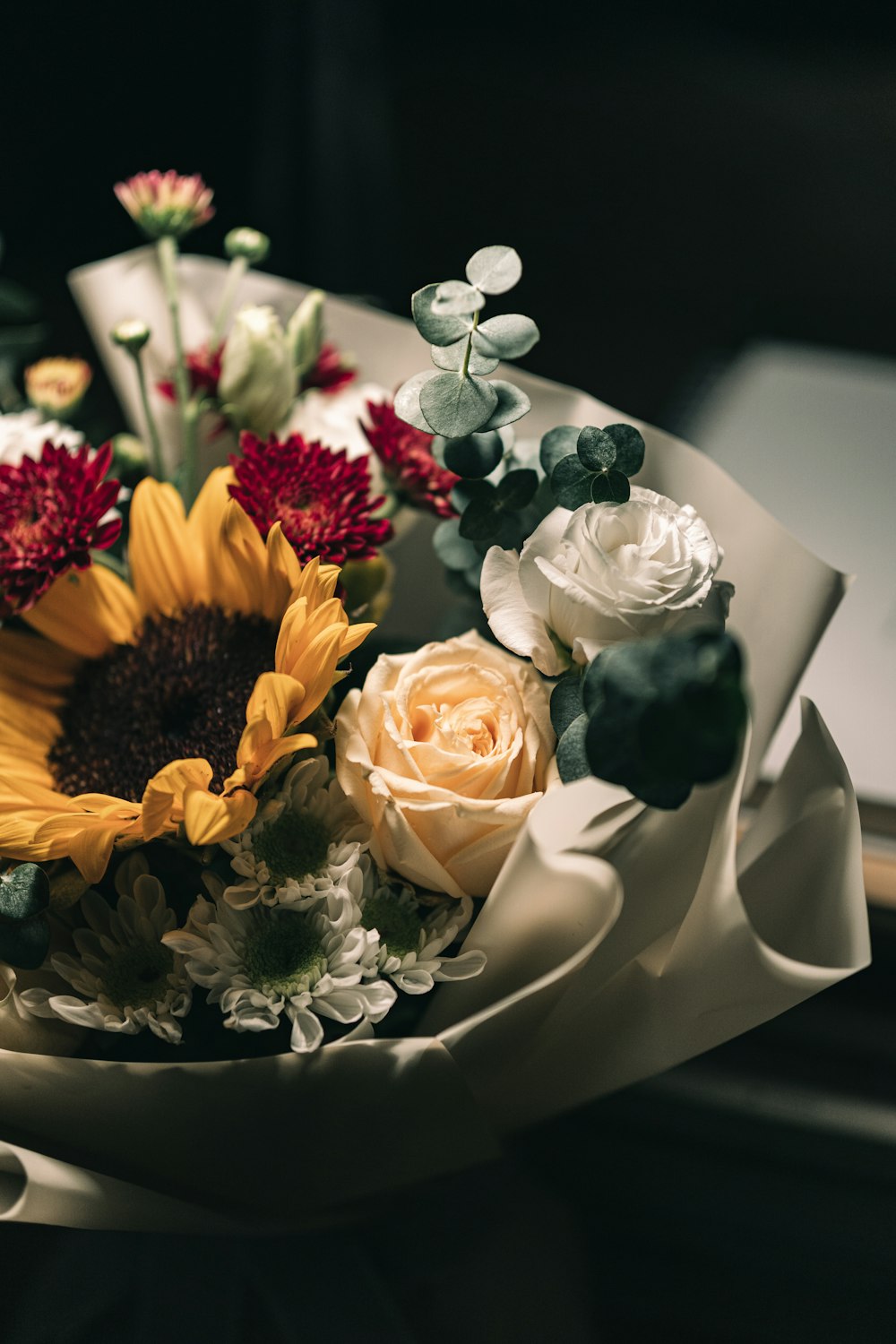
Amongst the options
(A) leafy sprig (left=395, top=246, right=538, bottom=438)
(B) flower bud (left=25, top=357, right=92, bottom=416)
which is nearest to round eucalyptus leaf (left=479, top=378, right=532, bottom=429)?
(A) leafy sprig (left=395, top=246, right=538, bottom=438)

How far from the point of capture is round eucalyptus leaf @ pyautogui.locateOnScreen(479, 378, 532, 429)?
362 mm

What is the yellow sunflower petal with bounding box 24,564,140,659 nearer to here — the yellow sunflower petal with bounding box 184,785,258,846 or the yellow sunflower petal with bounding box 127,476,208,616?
the yellow sunflower petal with bounding box 127,476,208,616

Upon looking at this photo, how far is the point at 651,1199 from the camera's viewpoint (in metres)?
0.43

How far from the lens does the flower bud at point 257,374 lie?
0.46 m

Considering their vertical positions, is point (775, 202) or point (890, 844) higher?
point (775, 202)

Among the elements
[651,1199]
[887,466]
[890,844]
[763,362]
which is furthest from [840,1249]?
[763,362]

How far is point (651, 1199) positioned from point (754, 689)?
20 centimetres

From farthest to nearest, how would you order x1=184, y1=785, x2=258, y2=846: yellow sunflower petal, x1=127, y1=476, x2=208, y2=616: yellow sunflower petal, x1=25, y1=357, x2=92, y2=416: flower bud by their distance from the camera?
1. x1=25, y1=357, x2=92, y2=416: flower bud
2. x1=127, y1=476, x2=208, y2=616: yellow sunflower petal
3. x1=184, y1=785, x2=258, y2=846: yellow sunflower petal

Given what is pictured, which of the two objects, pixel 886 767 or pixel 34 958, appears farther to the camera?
pixel 886 767

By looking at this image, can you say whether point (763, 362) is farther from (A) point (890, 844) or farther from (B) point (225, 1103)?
(B) point (225, 1103)

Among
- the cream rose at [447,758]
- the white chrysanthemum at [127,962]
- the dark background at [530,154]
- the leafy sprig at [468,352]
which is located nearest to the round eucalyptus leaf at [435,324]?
the leafy sprig at [468,352]

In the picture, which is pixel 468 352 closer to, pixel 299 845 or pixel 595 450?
pixel 595 450

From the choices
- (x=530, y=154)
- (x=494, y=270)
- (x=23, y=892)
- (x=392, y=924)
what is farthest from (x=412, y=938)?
(x=530, y=154)

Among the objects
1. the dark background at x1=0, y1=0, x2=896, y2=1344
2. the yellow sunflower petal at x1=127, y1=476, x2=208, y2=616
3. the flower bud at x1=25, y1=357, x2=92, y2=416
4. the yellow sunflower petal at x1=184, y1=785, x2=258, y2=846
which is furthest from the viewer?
the dark background at x1=0, y1=0, x2=896, y2=1344
